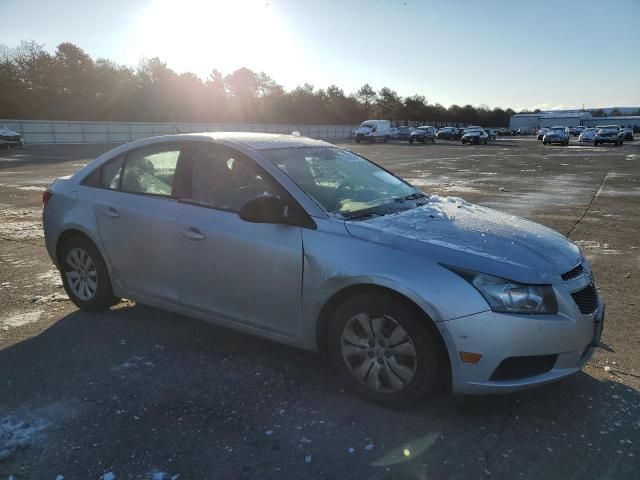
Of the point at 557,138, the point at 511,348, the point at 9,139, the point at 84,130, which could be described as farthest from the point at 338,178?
the point at 557,138

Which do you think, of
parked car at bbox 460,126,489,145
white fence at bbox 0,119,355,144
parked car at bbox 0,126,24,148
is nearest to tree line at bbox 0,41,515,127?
white fence at bbox 0,119,355,144

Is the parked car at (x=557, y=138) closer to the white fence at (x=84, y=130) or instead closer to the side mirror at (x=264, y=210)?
the white fence at (x=84, y=130)

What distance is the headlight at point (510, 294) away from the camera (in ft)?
9.36

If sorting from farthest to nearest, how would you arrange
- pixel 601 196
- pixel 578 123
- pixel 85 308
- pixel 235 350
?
A: pixel 578 123
pixel 601 196
pixel 85 308
pixel 235 350

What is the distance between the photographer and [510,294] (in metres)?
2.88

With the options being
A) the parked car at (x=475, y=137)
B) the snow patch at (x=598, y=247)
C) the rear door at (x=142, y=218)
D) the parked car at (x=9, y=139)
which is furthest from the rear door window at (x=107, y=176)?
the parked car at (x=475, y=137)

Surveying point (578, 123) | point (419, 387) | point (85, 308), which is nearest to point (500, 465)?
point (419, 387)

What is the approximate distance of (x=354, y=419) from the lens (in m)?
3.09

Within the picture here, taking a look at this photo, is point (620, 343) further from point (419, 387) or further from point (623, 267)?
point (623, 267)

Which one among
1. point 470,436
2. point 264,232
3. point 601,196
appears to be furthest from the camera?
point 601,196

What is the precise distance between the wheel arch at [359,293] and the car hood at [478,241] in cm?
26

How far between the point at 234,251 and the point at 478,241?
1.58 meters

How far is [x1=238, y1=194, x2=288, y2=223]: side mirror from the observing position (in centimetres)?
343

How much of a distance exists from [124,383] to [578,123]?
148 metres
